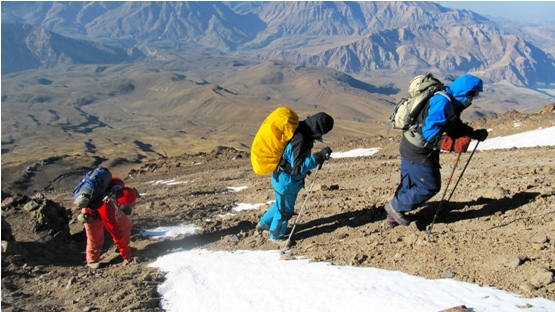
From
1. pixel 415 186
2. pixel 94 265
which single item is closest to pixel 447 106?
pixel 415 186

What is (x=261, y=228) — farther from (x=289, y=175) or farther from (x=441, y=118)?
(x=441, y=118)

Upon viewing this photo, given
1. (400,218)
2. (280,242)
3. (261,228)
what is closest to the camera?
(400,218)

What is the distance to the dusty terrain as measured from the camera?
6.24 meters

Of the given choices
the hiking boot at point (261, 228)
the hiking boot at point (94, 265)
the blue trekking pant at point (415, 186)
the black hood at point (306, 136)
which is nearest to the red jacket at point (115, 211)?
the hiking boot at point (94, 265)

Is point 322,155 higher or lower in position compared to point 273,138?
lower

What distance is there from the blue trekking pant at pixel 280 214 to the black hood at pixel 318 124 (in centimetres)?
119

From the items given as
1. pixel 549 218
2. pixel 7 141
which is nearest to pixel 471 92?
pixel 549 218

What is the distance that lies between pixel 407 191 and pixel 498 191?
96.5 inches

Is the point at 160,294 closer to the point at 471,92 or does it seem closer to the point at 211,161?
the point at 471,92

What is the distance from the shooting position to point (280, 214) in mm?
8234

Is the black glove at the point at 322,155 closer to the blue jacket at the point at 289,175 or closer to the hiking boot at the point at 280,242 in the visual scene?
the blue jacket at the point at 289,175

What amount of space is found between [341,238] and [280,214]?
1203 mm

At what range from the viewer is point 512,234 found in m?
6.83

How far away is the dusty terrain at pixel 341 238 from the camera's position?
20.5 ft
